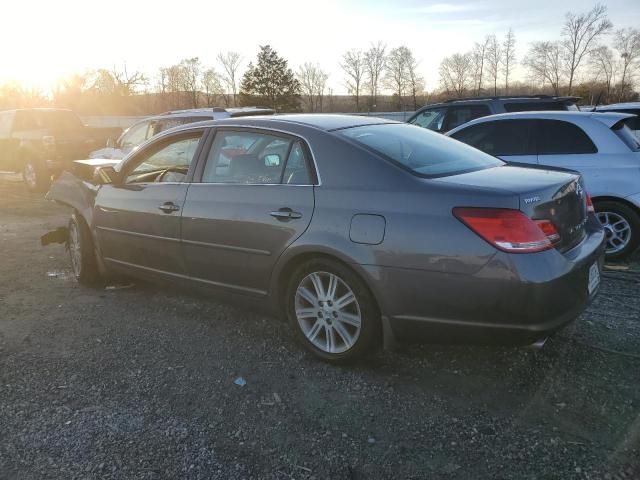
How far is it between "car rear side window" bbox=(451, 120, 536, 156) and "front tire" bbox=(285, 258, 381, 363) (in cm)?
390

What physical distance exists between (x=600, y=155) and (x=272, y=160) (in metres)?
3.87

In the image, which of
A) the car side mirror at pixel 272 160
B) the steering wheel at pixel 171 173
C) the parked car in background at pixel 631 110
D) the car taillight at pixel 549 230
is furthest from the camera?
the parked car in background at pixel 631 110

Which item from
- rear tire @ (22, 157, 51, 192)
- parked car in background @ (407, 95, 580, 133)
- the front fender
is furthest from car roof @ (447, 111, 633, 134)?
rear tire @ (22, 157, 51, 192)

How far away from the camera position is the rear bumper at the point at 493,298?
2.76 metres

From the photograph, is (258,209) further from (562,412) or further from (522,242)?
(562,412)

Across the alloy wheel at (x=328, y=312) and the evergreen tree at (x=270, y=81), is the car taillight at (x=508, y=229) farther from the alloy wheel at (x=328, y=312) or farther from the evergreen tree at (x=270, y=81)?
the evergreen tree at (x=270, y=81)

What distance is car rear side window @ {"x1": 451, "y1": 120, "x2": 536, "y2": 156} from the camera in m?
6.31

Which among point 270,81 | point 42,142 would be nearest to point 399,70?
point 270,81

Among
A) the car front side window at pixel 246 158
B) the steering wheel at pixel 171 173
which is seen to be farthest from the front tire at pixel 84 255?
the car front side window at pixel 246 158

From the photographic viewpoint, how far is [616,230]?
5773 mm

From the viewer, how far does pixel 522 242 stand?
2.78 metres

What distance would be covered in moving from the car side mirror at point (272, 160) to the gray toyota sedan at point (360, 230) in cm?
1

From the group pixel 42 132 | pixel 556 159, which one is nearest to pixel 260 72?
pixel 42 132

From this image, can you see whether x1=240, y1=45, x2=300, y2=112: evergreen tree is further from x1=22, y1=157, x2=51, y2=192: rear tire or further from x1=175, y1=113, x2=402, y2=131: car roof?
x1=175, y1=113, x2=402, y2=131: car roof
